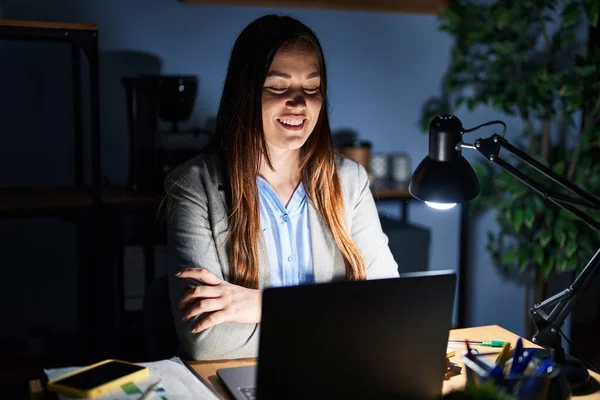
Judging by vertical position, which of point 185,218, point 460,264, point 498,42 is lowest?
point 460,264

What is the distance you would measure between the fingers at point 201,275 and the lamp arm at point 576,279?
59 cm

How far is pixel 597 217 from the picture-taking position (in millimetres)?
2803

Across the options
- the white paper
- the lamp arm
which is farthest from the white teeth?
the white paper

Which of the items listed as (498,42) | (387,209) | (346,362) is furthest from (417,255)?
(346,362)

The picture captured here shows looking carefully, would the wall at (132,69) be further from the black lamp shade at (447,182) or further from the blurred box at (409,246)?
the black lamp shade at (447,182)

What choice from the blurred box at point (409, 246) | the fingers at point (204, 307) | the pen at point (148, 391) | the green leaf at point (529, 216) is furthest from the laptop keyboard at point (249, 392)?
the green leaf at point (529, 216)

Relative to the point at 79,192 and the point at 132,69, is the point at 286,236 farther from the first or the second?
the point at 132,69

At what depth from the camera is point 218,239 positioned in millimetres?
1763

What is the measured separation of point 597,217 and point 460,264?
25.8 inches

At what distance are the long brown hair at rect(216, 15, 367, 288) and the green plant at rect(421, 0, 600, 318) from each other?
1256 millimetres

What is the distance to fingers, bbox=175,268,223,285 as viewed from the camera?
60.9 inches

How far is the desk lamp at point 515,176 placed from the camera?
1303 millimetres

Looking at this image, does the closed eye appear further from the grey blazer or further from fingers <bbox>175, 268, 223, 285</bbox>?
fingers <bbox>175, 268, 223, 285</bbox>

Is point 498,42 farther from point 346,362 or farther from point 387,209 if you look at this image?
point 346,362
